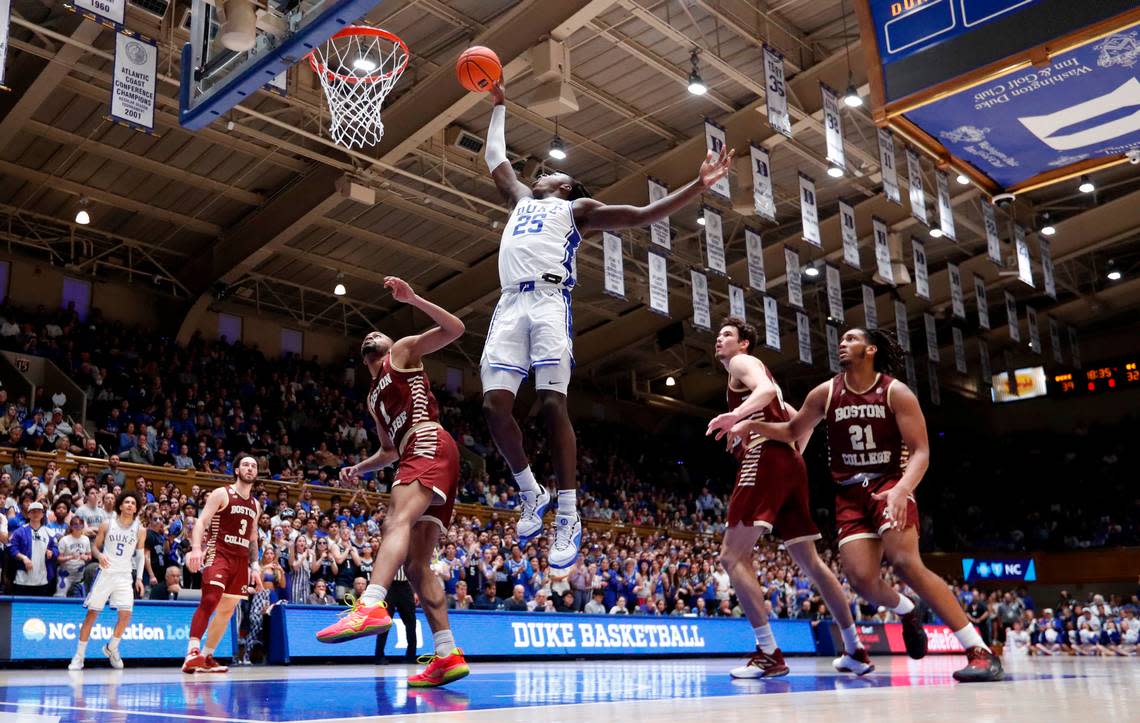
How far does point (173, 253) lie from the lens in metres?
25.9

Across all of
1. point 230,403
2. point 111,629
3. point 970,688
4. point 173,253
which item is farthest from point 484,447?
point 970,688

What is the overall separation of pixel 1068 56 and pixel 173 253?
23.8m

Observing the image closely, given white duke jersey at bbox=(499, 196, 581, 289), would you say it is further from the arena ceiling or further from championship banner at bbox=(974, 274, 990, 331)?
championship banner at bbox=(974, 274, 990, 331)

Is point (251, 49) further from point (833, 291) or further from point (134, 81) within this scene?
point (833, 291)

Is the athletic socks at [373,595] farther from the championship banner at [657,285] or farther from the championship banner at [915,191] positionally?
the championship banner at [915,191]

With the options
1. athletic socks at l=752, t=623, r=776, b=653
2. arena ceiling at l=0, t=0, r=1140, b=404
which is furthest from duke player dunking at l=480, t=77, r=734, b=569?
arena ceiling at l=0, t=0, r=1140, b=404

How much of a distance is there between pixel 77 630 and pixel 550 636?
22.0 feet

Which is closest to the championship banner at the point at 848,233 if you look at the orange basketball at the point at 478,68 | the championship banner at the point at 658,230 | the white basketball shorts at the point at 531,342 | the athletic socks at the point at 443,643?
the championship banner at the point at 658,230

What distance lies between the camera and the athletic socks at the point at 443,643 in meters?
5.62

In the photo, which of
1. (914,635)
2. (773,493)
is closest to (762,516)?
(773,493)

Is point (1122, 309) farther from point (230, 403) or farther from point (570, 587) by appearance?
point (230, 403)

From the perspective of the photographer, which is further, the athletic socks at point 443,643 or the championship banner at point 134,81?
the championship banner at point 134,81

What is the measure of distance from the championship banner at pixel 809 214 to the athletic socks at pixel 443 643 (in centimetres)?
1493

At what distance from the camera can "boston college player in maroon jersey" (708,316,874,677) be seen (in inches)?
272
